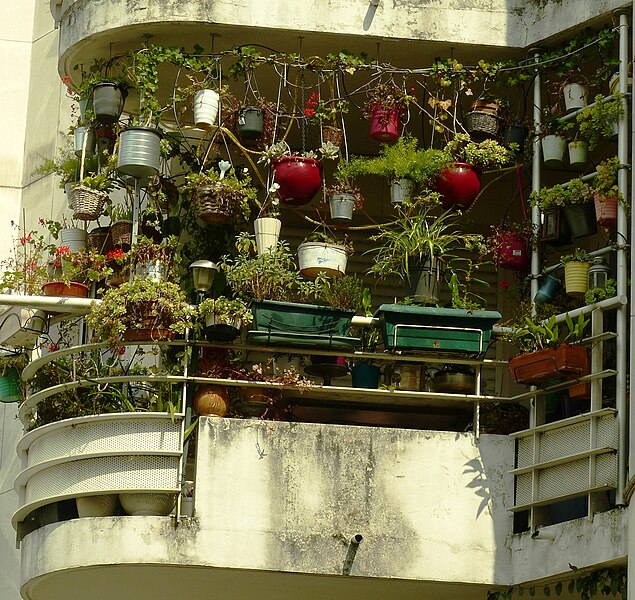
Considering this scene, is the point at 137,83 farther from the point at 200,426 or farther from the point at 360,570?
the point at 360,570

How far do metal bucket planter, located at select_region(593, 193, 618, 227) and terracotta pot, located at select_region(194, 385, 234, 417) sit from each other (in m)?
3.39

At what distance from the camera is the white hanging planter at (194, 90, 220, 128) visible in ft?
47.2

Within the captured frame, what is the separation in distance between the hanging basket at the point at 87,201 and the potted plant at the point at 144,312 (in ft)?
5.14

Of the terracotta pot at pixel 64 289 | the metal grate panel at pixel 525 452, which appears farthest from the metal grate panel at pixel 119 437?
the metal grate panel at pixel 525 452

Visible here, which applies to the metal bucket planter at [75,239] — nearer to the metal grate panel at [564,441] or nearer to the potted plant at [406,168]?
the potted plant at [406,168]

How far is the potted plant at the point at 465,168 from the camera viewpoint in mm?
14469

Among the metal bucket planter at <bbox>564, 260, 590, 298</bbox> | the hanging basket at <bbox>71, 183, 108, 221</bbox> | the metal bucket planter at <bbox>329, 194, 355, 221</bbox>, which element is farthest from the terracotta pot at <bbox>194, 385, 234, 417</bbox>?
the metal bucket planter at <bbox>564, 260, 590, 298</bbox>

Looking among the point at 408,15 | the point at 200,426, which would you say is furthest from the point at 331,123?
the point at 200,426

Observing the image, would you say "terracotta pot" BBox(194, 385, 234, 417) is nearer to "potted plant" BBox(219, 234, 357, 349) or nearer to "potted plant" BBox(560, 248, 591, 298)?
"potted plant" BBox(219, 234, 357, 349)

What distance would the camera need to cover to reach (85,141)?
1513 centimetres

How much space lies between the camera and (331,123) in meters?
15.3

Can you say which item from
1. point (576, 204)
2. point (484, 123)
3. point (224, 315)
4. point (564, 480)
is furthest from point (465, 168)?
point (564, 480)

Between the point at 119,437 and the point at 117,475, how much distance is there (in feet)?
1.04

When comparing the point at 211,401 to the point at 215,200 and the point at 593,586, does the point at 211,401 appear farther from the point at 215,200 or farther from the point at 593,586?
the point at 593,586
